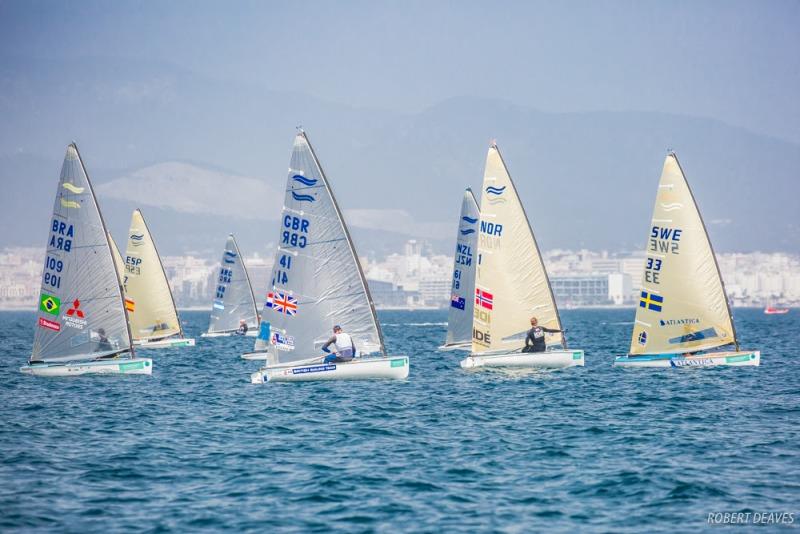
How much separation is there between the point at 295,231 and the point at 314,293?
2.09 meters

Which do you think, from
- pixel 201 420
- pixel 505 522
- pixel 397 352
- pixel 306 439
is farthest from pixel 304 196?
pixel 397 352

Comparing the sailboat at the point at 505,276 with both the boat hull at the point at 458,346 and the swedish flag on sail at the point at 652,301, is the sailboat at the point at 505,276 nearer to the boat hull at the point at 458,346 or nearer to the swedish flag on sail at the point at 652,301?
the swedish flag on sail at the point at 652,301

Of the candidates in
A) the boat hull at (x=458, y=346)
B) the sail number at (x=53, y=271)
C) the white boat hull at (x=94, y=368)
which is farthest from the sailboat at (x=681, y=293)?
the sail number at (x=53, y=271)

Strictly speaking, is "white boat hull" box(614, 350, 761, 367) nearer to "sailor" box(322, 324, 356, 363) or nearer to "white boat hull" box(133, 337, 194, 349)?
"sailor" box(322, 324, 356, 363)

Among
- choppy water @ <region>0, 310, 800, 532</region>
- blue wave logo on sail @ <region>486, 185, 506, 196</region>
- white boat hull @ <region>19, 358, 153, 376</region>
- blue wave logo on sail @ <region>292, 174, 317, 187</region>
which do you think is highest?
blue wave logo on sail @ <region>486, 185, 506, 196</region>

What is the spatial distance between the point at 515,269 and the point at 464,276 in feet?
40.3

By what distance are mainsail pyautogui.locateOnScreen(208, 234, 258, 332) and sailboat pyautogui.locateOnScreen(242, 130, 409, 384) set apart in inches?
1586

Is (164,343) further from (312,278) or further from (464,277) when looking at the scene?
(312,278)

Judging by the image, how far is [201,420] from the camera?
29625 millimetres

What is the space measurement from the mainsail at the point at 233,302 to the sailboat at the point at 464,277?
25.2 metres

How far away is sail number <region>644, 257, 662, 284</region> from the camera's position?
4128 cm

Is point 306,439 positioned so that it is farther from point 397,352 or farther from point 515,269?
point 397,352

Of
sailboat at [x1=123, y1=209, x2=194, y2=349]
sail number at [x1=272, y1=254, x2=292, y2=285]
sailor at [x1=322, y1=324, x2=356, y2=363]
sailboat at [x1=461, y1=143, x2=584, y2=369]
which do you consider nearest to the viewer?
sailor at [x1=322, y1=324, x2=356, y2=363]

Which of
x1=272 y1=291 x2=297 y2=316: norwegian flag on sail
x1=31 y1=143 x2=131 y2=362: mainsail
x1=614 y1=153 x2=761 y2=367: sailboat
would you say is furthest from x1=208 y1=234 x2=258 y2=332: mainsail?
x1=614 y1=153 x2=761 y2=367: sailboat
